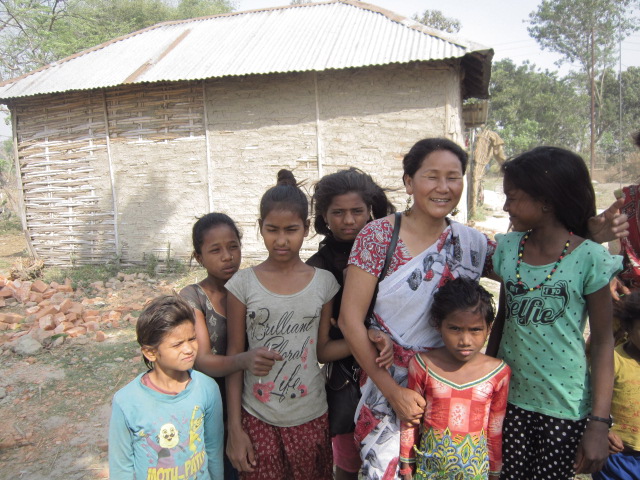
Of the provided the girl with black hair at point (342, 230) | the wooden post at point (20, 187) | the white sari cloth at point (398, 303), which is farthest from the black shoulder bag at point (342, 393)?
the wooden post at point (20, 187)

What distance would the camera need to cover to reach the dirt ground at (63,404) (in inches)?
116

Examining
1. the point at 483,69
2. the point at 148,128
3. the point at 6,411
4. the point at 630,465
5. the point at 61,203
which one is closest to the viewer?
the point at 630,465

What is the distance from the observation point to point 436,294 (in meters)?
1.59

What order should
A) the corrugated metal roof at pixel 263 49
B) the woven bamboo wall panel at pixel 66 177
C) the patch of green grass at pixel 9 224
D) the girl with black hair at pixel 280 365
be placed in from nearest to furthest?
the girl with black hair at pixel 280 365 → the corrugated metal roof at pixel 263 49 → the woven bamboo wall panel at pixel 66 177 → the patch of green grass at pixel 9 224

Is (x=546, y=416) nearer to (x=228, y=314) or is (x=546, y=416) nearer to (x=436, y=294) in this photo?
(x=436, y=294)

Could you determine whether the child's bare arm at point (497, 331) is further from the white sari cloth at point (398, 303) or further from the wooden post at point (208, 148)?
the wooden post at point (208, 148)

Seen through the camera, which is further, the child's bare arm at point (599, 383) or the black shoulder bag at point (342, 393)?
the black shoulder bag at point (342, 393)

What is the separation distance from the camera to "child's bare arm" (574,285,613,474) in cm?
154

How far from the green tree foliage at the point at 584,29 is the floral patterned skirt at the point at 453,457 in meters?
35.1

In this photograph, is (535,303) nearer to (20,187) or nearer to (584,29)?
(20,187)

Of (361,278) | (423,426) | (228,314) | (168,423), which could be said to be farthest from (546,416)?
(168,423)

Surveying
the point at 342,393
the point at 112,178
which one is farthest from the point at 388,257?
the point at 112,178

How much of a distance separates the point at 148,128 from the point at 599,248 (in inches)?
309

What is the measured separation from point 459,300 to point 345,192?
798 mm
